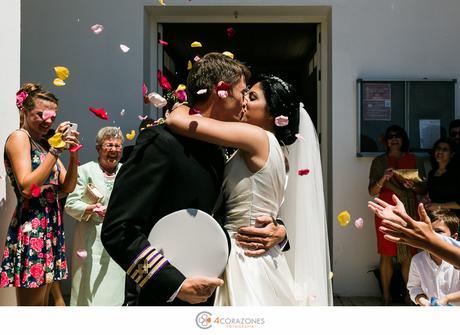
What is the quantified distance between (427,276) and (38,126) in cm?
237

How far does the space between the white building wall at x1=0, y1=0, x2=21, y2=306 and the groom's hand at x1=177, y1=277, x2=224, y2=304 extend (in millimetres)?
1867

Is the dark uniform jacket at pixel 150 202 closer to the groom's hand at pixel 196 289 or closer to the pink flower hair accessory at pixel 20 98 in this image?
the groom's hand at pixel 196 289

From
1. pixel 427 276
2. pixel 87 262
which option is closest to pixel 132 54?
pixel 87 262

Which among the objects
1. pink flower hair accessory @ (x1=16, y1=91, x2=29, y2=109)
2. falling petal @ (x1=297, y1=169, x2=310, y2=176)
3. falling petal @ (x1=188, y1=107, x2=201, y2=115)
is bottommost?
falling petal @ (x1=297, y1=169, x2=310, y2=176)

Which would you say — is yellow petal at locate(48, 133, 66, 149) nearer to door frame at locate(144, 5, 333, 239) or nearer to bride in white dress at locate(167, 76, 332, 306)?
bride in white dress at locate(167, 76, 332, 306)

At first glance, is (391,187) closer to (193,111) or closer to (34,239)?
(34,239)

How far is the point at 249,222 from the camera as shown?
2.37 meters

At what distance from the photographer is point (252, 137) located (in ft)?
7.50

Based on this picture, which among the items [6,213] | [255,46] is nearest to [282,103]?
[6,213]

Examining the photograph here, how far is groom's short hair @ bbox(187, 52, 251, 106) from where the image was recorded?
7.29 ft

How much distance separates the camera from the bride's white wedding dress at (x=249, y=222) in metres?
2.32

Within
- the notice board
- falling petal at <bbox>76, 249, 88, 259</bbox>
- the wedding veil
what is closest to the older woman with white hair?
falling petal at <bbox>76, 249, 88, 259</bbox>
